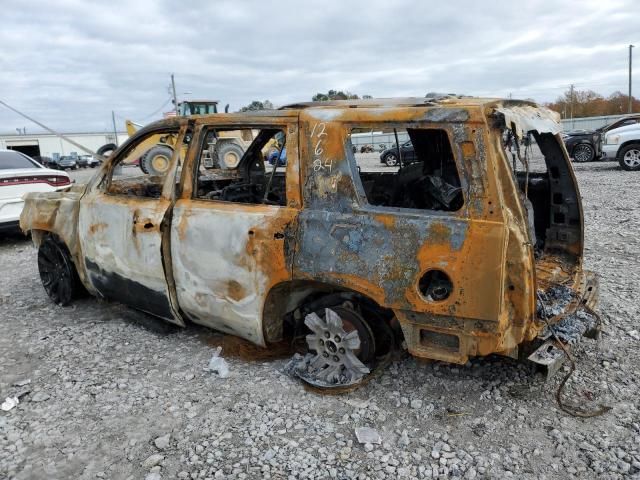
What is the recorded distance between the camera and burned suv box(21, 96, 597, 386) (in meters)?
2.76

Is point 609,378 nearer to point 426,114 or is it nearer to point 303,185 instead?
point 426,114

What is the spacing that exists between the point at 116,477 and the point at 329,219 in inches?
69.2

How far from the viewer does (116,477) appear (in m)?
2.63

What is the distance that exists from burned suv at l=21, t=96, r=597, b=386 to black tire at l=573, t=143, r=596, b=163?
14900mm

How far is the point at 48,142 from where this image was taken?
55031mm

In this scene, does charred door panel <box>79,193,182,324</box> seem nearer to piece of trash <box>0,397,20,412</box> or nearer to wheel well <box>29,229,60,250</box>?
wheel well <box>29,229,60,250</box>

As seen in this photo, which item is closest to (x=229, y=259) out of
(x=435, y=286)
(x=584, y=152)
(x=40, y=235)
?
(x=435, y=286)

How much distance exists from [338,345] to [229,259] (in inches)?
35.8

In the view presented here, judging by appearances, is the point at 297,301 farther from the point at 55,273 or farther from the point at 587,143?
the point at 587,143

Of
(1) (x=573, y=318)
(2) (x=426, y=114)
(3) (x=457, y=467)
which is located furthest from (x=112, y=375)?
(1) (x=573, y=318)

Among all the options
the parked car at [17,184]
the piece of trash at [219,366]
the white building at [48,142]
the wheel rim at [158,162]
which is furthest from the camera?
the white building at [48,142]

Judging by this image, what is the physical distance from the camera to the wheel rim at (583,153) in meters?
17.6

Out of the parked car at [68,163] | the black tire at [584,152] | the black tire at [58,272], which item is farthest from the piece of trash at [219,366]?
the parked car at [68,163]

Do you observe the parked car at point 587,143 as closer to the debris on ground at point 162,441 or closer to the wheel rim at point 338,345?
the wheel rim at point 338,345
